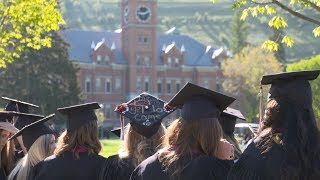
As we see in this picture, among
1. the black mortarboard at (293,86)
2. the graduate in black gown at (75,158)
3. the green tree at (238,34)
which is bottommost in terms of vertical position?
the graduate in black gown at (75,158)

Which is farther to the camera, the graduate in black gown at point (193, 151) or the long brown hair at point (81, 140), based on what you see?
the long brown hair at point (81, 140)

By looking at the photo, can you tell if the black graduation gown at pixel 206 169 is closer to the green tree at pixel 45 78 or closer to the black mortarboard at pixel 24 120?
the black mortarboard at pixel 24 120

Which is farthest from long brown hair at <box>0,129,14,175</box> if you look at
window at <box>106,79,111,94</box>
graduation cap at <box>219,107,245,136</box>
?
window at <box>106,79,111,94</box>

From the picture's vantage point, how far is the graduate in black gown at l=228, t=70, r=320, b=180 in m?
4.28

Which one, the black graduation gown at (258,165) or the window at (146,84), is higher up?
the black graduation gown at (258,165)

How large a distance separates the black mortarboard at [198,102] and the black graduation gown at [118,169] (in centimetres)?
88

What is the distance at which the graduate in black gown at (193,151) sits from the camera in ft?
15.2

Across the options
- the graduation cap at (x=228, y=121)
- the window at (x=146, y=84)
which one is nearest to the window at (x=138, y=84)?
the window at (x=146, y=84)

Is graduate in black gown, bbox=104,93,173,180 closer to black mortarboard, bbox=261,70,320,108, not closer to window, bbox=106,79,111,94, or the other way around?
black mortarboard, bbox=261,70,320,108

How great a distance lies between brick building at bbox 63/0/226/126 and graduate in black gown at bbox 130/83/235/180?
79.6 metres

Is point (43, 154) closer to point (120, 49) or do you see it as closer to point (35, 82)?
point (35, 82)

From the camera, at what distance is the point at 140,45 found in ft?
284

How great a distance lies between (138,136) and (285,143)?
1948mm

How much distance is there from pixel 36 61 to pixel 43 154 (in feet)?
176
